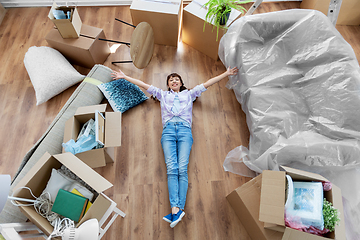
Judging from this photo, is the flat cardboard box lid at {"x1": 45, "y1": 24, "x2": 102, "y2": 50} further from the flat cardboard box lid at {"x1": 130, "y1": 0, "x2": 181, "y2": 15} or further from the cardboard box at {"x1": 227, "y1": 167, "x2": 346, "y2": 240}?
the cardboard box at {"x1": 227, "y1": 167, "x2": 346, "y2": 240}

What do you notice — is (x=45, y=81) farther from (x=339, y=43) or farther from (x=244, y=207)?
(x=339, y=43)

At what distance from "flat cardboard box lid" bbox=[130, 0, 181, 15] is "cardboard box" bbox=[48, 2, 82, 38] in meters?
0.52

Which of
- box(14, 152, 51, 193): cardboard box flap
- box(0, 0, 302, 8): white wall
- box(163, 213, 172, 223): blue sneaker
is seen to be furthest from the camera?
box(0, 0, 302, 8): white wall

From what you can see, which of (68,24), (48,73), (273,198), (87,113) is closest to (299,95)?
(273,198)

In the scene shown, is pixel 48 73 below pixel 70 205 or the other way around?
the other way around

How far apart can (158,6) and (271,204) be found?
195cm

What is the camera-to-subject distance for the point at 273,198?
1.26 metres

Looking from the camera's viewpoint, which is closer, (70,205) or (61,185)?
(70,205)

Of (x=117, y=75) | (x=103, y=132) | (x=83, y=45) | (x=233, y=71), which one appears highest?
(x=83, y=45)

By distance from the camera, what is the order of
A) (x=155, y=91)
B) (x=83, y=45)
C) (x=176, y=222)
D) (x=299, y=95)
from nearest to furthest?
(x=176, y=222)
(x=299, y=95)
(x=155, y=91)
(x=83, y=45)

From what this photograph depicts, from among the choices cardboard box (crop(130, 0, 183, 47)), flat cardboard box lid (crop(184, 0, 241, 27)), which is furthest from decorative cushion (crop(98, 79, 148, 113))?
flat cardboard box lid (crop(184, 0, 241, 27))

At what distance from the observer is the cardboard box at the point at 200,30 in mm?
2152

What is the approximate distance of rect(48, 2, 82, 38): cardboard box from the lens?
1963 millimetres

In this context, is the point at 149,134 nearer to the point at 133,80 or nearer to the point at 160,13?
the point at 133,80
